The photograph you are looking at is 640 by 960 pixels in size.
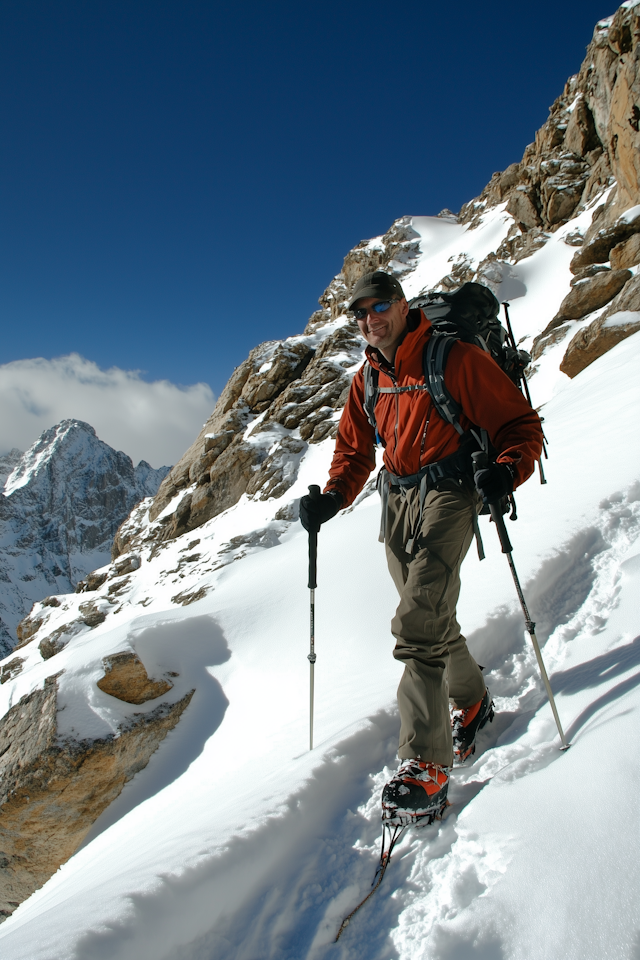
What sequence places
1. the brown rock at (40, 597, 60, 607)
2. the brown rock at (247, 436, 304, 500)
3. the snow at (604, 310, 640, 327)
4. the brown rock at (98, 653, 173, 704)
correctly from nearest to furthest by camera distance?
the brown rock at (98, 653, 173, 704) < the snow at (604, 310, 640, 327) < the brown rock at (247, 436, 304, 500) < the brown rock at (40, 597, 60, 607)

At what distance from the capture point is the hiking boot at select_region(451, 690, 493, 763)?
8.45ft

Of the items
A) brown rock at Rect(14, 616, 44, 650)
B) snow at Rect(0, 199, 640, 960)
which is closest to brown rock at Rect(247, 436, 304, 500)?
brown rock at Rect(14, 616, 44, 650)

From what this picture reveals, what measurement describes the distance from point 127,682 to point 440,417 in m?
4.27

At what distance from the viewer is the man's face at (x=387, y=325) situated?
9.50ft

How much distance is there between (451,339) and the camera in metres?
2.70

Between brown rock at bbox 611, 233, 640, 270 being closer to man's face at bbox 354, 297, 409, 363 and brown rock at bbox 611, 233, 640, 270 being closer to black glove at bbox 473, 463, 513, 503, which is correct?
man's face at bbox 354, 297, 409, 363

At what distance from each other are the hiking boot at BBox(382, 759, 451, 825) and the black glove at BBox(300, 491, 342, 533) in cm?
144

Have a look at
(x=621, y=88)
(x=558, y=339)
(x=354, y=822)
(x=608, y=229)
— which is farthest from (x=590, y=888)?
(x=621, y=88)

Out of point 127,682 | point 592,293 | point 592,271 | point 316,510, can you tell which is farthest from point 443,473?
point 592,271

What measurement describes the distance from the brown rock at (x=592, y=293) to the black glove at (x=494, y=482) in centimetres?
1784

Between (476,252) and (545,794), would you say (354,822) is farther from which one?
(476,252)

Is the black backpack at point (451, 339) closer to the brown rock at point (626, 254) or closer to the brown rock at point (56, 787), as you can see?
the brown rock at point (56, 787)

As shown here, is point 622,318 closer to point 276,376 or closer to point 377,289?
point 377,289

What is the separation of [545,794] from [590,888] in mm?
486
